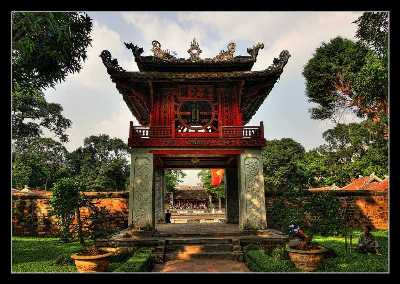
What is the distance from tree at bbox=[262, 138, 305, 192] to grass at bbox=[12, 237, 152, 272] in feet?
111

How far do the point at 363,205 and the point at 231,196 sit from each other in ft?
22.0

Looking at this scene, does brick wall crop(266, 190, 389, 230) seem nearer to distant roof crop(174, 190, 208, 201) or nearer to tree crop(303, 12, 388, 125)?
tree crop(303, 12, 388, 125)

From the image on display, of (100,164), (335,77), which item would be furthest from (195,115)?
(100,164)

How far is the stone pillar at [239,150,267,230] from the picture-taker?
14.6 meters

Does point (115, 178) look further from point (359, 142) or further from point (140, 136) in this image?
point (140, 136)

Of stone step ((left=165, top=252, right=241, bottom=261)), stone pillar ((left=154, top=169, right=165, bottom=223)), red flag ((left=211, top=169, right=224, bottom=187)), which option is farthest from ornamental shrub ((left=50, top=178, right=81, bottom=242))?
red flag ((left=211, top=169, right=224, bottom=187))

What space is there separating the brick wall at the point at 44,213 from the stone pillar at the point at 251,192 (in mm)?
6701

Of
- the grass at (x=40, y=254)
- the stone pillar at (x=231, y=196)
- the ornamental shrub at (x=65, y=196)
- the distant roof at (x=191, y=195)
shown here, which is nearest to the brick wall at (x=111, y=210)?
the grass at (x=40, y=254)

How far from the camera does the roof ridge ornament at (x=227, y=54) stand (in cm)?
1641

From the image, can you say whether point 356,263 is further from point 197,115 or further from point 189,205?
point 189,205

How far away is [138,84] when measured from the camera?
625 inches

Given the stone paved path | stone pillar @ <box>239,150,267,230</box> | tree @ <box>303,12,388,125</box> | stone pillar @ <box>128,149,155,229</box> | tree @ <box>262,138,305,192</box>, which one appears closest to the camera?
the stone paved path
